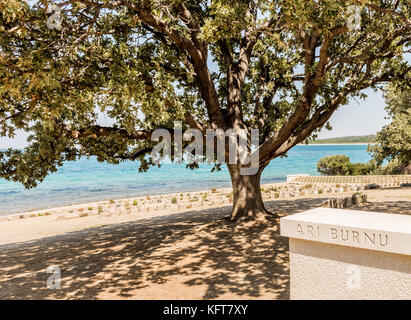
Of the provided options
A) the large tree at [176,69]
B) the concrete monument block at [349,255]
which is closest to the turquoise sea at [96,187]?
the large tree at [176,69]

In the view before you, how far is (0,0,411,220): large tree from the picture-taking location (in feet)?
22.6

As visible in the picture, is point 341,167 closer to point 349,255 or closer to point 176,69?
point 176,69

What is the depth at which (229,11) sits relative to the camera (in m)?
7.31

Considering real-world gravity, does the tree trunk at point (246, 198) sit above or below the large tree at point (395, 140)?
below

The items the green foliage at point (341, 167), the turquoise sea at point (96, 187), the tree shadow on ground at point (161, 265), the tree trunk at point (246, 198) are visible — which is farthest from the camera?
the turquoise sea at point (96, 187)

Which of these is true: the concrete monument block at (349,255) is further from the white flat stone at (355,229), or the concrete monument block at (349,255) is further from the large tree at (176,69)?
the large tree at (176,69)

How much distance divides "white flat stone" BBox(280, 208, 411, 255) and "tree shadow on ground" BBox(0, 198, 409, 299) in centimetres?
208

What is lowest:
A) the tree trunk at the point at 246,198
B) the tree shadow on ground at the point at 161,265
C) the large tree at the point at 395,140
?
the tree shadow on ground at the point at 161,265

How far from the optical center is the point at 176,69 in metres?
10.1

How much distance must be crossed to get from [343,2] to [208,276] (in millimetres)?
5792

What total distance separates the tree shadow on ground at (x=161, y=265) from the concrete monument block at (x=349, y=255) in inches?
68.6

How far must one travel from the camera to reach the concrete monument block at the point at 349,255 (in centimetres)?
316

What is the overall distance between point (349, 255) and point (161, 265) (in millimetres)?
4641

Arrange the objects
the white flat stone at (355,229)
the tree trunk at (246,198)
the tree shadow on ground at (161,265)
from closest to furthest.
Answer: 1. the white flat stone at (355,229)
2. the tree shadow on ground at (161,265)
3. the tree trunk at (246,198)
